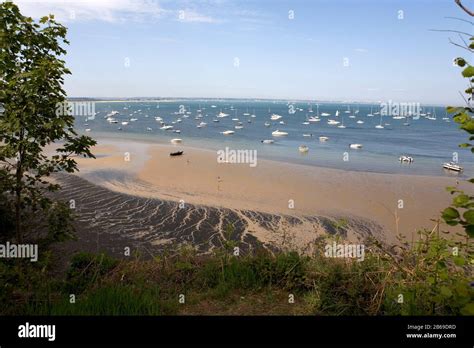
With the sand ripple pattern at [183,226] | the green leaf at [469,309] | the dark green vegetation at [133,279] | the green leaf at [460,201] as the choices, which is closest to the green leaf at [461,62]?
the green leaf at [460,201]

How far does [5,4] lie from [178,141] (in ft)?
149

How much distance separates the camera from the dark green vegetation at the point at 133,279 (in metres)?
4.56

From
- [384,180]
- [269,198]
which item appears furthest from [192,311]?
[384,180]

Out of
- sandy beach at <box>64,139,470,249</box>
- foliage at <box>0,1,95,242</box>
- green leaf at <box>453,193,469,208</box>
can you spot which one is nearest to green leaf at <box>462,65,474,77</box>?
green leaf at <box>453,193,469,208</box>

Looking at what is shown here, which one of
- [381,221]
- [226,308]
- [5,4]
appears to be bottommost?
[381,221]

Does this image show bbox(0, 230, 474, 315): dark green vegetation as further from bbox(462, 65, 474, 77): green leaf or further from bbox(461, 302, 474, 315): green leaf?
bbox(462, 65, 474, 77): green leaf

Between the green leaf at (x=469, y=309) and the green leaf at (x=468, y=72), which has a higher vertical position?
the green leaf at (x=468, y=72)

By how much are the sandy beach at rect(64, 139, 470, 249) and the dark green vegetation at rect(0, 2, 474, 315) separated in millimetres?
9329

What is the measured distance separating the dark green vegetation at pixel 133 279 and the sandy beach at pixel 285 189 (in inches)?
367

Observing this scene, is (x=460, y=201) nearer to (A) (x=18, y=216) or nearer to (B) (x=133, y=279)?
(B) (x=133, y=279)

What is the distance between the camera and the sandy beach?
62.7 feet

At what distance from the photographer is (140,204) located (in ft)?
65.1

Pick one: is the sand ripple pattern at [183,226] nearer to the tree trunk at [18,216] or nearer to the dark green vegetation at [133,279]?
the dark green vegetation at [133,279]

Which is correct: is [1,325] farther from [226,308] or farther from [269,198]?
[269,198]
